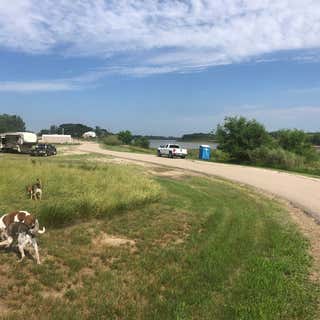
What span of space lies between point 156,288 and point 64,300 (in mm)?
1399

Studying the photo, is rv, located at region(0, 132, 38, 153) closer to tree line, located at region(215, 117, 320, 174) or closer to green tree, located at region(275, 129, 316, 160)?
tree line, located at region(215, 117, 320, 174)

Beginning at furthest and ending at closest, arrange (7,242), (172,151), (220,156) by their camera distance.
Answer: (220,156)
(172,151)
(7,242)

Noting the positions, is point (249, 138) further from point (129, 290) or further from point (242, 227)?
point (129, 290)

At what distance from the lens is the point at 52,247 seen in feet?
28.4

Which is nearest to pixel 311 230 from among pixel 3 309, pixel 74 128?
pixel 3 309

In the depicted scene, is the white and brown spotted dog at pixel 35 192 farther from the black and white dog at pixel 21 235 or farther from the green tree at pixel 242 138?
the green tree at pixel 242 138

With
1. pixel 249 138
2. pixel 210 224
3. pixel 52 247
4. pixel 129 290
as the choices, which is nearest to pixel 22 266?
pixel 52 247

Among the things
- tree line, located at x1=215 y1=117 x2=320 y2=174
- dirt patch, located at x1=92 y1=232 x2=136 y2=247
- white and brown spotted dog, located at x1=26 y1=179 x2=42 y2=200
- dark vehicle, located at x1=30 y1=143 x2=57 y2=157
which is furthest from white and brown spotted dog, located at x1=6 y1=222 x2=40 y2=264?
dark vehicle, located at x1=30 y1=143 x2=57 y2=157

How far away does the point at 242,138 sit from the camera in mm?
44688

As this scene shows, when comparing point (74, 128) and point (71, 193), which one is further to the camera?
point (74, 128)

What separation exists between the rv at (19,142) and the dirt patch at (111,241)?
45.0 m

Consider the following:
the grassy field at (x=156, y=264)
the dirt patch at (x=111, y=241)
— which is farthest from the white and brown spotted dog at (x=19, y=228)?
the dirt patch at (x=111, y=241)

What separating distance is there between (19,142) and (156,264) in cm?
4845

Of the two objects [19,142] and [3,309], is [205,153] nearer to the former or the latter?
[19,142]
